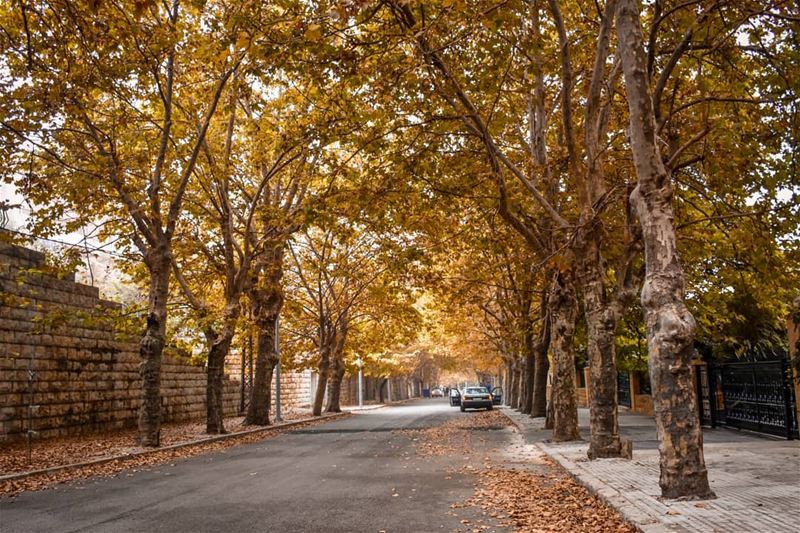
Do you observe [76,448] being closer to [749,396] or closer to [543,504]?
[543,504]

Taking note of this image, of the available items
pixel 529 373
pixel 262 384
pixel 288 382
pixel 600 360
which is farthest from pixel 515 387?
pixel 600 360

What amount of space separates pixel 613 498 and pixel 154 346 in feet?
40.6

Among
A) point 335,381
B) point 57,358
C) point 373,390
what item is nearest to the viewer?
point 57,358

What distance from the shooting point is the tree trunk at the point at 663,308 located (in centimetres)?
732

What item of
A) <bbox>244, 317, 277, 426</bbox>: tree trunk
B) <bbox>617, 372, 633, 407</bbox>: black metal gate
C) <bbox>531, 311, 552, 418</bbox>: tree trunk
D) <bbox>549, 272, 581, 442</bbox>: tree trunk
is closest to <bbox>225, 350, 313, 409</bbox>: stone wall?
<bbox>244, 317, 277, 426</bbox>: tree trunk

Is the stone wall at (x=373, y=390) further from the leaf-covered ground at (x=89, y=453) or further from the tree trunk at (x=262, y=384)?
the leaf-covered ground at (x=89, y=453)

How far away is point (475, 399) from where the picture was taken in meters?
40.2

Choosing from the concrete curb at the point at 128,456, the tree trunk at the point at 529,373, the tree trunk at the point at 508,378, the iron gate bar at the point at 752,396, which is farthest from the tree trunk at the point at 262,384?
the tree trunk at the point at 508,378

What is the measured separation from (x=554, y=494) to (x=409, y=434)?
12021mm

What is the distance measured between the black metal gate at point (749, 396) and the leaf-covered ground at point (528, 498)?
532 centimetres

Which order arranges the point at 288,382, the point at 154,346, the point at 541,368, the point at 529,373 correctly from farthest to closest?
the point at 288,382 < the point at 529,373 < the point at 541,368 < the point at 154,346

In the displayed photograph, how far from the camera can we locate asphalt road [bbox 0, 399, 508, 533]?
7.22 metres

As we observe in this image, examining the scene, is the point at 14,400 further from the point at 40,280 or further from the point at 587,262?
the point at 587,262

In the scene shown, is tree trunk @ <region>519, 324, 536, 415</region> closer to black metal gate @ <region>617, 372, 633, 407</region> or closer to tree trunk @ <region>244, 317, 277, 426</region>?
black metal gate @ <region>617, 372, 633, 407</region>
